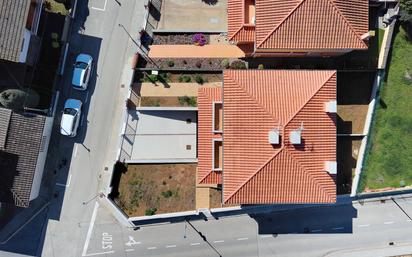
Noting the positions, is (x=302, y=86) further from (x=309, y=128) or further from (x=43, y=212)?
(x=43, y=212)

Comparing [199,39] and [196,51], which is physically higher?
[199,39]

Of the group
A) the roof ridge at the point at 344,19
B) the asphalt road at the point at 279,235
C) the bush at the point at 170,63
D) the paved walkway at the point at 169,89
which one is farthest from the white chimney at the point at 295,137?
the bush at the point at 170,63

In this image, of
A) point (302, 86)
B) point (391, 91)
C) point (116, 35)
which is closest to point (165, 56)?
point (116, 35)

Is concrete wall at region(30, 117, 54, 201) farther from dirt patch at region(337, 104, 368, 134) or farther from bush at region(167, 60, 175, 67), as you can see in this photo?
dirt patch at region(337, 104, 368, 134)

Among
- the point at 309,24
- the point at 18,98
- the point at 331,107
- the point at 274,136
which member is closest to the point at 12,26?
the point at 18,98

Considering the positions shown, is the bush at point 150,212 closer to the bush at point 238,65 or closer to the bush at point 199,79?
the bush at point 199,79

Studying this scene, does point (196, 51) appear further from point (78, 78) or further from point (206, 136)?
point (78, 78)

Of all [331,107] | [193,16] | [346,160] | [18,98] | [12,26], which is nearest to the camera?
[331,107]
